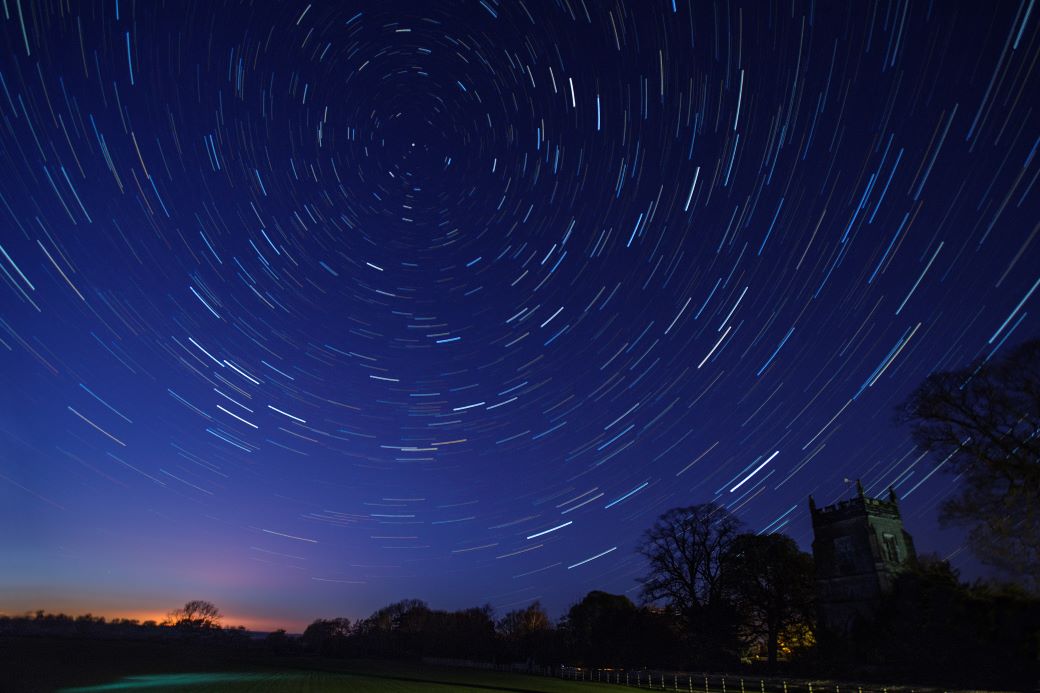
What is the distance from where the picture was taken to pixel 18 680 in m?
45.3

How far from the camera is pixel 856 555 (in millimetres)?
52844

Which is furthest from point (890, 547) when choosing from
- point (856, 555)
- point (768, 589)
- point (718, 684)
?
point (718, 684)

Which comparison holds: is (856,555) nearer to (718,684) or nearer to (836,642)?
(836,642)

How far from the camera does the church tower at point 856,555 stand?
5062 cm

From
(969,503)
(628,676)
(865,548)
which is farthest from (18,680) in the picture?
(865,548)

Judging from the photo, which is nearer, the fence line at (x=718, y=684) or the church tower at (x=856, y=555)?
the fence line at (x=718, y=684)

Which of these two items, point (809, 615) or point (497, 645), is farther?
point (497, 645)

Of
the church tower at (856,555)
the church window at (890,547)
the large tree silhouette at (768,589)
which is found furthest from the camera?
the large tree silhouette at (768,589)

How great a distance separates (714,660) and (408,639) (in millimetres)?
77061

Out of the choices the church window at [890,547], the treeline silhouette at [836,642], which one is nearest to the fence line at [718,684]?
the treeline silhouette at [836,642]

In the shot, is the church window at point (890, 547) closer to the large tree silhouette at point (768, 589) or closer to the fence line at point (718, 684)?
the large tree silhouette at point (768, 589)

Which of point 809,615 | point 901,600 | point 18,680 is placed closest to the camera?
point 901,600

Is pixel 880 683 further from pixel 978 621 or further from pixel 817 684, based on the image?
pixel 978 621

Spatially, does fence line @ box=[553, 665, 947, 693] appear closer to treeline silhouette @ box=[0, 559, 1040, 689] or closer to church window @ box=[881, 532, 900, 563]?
treeline silhouette @ box=[0, 559, 1040, 689]
